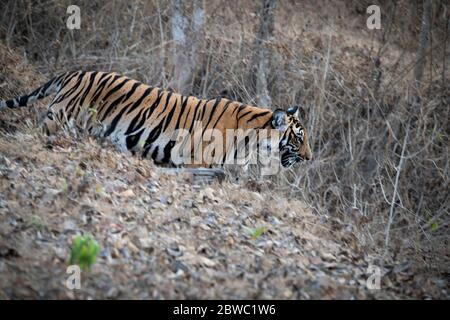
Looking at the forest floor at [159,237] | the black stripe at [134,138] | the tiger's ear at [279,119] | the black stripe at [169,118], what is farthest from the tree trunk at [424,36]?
the black stripe at [134,138]

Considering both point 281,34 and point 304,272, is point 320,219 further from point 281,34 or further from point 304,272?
point 281,34

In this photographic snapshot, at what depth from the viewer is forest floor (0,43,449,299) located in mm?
4754

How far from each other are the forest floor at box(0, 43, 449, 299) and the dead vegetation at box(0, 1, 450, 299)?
17mm

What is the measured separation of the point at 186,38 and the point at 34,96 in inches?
159

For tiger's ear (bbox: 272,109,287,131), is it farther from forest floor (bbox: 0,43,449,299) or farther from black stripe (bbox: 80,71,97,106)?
black stripe (bbox: 80,71,97,106)

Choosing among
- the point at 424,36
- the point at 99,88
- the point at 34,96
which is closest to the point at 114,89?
the point at 99,88

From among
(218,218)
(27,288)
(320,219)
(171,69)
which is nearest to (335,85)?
(171,69)

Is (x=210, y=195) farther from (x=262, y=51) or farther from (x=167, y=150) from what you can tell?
(x=262, y=51)

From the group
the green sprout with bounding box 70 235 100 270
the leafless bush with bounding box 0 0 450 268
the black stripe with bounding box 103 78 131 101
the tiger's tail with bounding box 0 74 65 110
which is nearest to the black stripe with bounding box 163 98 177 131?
the black stripe with bounding box 103 78 131 101

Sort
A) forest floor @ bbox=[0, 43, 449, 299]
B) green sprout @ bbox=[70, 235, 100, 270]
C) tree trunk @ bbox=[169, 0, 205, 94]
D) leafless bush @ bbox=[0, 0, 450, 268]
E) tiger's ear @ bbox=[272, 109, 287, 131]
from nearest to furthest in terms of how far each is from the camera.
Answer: green sprout @ bbox=[70, 235, 100, 270], forest floor @ bbox=[0, 43, 449, 299], tiger's ear @ bbox=[272, 109, 287, 131], leafless bush @ bbox=[0, 0, 450, 268], tree trunk @ bbox=[169, 0, 205, 94]

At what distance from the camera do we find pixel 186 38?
38.9 feet

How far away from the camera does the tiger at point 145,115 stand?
8594mm

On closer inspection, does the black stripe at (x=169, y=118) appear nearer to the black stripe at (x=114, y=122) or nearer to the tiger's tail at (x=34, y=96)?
the black stripe at (x=114, y=122)

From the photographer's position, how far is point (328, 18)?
15312mm
